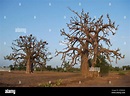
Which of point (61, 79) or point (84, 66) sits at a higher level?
point (84, 66)

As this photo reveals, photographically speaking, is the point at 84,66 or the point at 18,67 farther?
the point at 84,66

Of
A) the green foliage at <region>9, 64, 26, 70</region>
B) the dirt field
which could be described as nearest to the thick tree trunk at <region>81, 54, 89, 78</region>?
the dirt field

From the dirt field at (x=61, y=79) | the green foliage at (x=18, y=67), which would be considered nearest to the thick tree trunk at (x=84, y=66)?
the dirt field at (x=61, y=79)

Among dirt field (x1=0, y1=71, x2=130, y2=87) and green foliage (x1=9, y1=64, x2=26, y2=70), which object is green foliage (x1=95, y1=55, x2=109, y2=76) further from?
green foliage (x1=9, y1=64, x2=26, y2=70)

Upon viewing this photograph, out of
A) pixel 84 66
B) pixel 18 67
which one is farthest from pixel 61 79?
pixel 18 67

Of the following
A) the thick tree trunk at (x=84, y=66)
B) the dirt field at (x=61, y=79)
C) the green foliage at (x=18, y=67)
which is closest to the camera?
the dirt field at (x=61, y=79)

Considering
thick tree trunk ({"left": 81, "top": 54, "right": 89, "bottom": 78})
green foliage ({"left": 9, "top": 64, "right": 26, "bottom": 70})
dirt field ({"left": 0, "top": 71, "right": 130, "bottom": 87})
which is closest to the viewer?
dirt field ({"left": 0, "top": 71, "right": 130, "bottom": 87})

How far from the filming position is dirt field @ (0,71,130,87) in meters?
4.14

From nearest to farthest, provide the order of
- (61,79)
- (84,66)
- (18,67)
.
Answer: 1. (61,79)
2. (18,67)
3. (84,66)

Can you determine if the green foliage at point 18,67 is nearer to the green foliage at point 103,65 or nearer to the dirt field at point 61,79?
the dirt field at point 61,79

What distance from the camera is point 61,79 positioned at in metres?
4.38

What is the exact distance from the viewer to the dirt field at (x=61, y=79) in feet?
13.6

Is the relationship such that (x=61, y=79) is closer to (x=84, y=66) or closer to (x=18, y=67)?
(x=84, y=66)

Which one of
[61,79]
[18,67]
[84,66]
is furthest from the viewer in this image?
[84,66]
